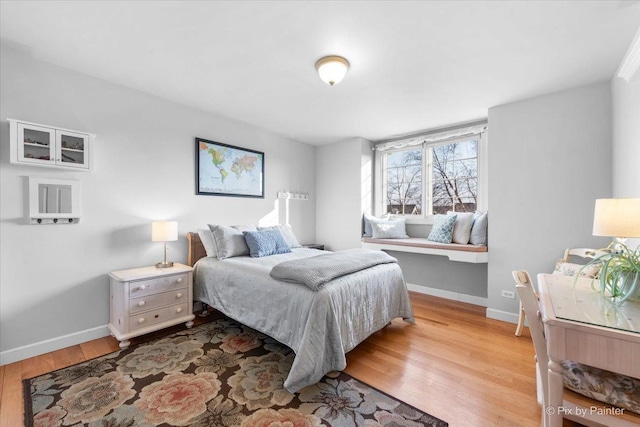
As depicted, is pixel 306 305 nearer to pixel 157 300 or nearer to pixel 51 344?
pixel 157 300

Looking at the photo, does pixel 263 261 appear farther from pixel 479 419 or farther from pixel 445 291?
pixel 445 291

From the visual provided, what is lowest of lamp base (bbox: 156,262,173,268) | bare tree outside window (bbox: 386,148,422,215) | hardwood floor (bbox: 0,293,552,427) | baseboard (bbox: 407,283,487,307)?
hardwood floor (bbox: 0,293,552,427)

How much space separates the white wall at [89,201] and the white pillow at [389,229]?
2.30m

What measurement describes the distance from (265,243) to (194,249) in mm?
848

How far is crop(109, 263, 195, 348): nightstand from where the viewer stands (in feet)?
7.72

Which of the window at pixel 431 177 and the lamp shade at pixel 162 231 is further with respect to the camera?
the window at pixel 431 177

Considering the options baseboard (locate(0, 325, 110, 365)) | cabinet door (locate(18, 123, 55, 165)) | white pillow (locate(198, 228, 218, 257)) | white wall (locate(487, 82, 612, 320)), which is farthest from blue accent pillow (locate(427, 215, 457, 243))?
cabinet door (locate(18, 123, 55, 165))

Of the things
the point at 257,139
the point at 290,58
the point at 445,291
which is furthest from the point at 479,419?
the point at 257,139

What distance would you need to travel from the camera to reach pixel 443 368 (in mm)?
2066

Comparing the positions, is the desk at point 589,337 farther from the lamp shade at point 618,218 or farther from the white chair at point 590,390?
the lamp shade at point 618,218

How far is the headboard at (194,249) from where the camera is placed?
10.3 feet

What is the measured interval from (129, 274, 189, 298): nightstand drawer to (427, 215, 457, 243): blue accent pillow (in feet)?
10.0

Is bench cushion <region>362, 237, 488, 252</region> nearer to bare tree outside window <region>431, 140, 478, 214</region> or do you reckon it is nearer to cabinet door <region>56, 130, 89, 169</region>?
bare tree outside window <region>431, 140, 478, 214</region>

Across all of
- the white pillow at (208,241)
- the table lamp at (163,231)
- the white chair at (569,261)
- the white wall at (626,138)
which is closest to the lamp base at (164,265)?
the table lamp at (163,231)
